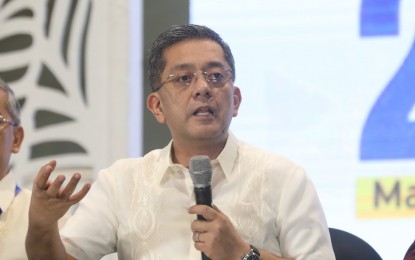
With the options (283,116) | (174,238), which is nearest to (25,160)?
(283,116)

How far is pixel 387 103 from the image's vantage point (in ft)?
11.0

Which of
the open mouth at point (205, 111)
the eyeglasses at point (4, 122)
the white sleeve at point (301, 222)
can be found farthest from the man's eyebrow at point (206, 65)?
A: the eyeglasses at point (4, 122)

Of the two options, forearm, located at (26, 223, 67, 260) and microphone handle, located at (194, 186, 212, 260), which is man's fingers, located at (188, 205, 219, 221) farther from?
forearm, located at (26, 223, 67, 260)

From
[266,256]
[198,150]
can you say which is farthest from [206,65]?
[266,256]

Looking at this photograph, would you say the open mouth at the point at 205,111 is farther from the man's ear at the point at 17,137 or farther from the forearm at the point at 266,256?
the man's ear at the point at 17,137

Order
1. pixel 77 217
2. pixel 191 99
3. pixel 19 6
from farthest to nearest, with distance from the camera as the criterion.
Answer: pixel 19 6 → pixel 77 217 → pixel 191 99

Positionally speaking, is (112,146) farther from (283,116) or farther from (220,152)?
(220,152)

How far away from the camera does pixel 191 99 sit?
6.55ft

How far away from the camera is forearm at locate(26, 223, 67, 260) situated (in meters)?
1.92

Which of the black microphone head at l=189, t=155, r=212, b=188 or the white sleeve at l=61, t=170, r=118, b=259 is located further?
the white sleeve at l=61, t=170, r=118, b=259

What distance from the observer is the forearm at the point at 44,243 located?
1.92 m

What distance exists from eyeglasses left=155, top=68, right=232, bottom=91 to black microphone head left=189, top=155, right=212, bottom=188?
36cm

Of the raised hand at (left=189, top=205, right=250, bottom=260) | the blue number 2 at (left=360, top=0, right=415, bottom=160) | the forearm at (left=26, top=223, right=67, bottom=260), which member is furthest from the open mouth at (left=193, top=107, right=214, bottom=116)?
the blue number 2 at (left=360, top=0, right=415, bottom=160)

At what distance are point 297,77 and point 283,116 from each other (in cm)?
19
